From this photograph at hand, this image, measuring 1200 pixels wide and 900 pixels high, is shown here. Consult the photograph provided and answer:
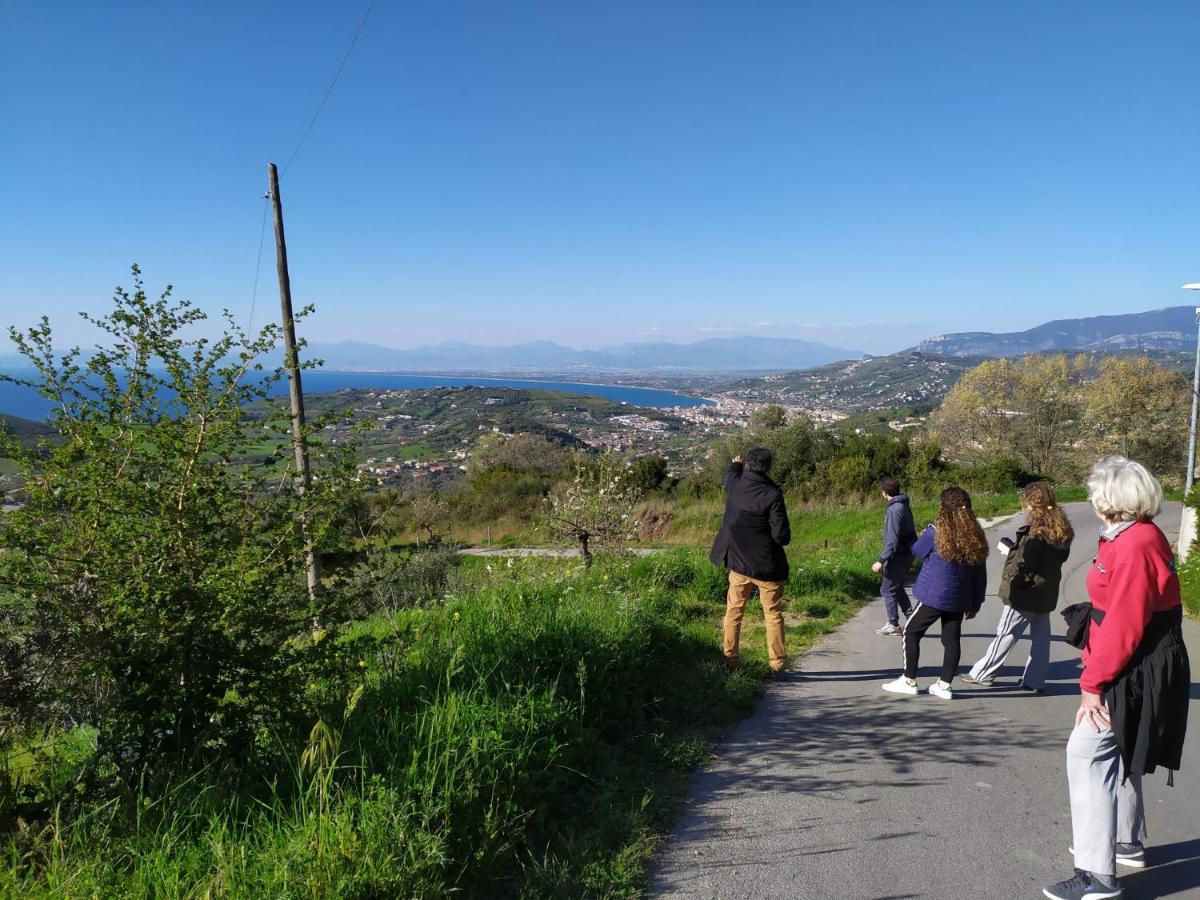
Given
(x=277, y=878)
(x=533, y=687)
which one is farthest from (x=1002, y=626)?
(x=277, y=878)

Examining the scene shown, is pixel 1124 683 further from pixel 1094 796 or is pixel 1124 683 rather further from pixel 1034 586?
pixel 1034 586

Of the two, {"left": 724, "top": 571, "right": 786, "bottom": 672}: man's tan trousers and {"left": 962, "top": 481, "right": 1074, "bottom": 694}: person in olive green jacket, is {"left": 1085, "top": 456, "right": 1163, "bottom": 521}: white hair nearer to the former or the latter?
{"left": 962, "top": 481, "right": 1074, "bottom": 694}: person in olive green jacket

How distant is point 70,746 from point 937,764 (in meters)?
4.79

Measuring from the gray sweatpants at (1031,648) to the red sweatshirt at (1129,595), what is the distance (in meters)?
2.78

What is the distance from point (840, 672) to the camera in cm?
589

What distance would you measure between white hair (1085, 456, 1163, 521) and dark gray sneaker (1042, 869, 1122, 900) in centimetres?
155

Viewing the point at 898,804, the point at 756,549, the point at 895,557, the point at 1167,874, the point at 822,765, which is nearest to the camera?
the point at 1167,874

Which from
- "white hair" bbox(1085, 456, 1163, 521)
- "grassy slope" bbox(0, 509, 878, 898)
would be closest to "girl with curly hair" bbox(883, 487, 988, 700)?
"grassy slope" bbox(0, 509, 878, 898)

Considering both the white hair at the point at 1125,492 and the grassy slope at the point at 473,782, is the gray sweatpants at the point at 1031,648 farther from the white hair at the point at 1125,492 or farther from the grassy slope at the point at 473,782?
the white hair at the point at 1125,492

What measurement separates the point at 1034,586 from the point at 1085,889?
3.04 m

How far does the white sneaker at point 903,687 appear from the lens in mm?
5305

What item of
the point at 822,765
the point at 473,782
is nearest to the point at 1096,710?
the point at 822,765

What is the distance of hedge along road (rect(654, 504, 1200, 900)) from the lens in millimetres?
3039

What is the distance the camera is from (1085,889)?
2928 mm
